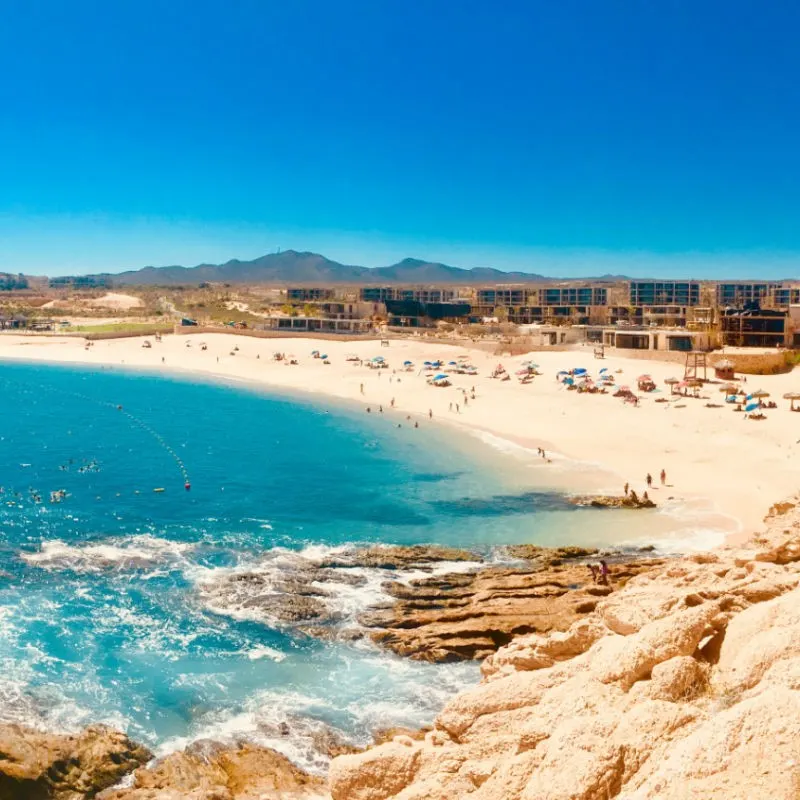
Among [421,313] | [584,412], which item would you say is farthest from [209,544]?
[421,313]

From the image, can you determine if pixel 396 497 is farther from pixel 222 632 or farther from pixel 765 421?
pixel 765 421

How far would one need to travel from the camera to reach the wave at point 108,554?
28.2 meters

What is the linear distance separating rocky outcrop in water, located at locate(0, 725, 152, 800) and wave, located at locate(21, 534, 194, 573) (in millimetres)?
10981

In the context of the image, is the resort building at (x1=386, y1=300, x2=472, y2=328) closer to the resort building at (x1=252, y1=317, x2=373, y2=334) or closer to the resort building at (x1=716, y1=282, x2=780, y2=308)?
the resort building at (x1=252, y1=317, x2=373, y2=334)

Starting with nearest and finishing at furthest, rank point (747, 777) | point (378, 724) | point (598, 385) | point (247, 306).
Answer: point (747, 777)
point (378, 724)
point (598, 385)
point (247, 306)

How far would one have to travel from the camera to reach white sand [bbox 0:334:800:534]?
39219mm

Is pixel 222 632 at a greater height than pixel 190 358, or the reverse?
pixel 190 358

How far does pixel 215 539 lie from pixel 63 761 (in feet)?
50.2

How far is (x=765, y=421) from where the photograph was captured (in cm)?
4838

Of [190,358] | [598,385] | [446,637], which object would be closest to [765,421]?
[598,385]

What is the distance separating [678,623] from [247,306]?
154 m

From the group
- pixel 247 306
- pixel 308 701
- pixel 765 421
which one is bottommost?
pixel 308 701

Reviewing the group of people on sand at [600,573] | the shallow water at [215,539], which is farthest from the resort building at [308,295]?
the group of people on sand at [600,573]

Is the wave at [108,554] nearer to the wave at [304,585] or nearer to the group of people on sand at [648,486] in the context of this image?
the wave at [304,585]
